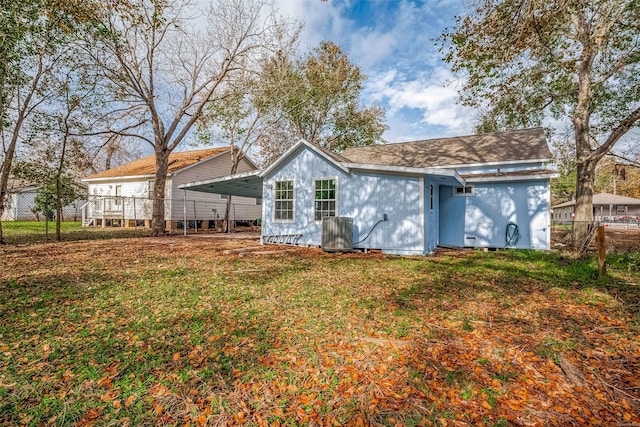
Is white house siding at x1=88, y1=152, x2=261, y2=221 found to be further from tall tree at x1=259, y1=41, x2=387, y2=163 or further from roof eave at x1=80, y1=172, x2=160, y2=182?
tall tree at x1=259, y1=41, x2=387, y2=163

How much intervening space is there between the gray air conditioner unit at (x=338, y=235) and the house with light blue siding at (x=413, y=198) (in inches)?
11.9

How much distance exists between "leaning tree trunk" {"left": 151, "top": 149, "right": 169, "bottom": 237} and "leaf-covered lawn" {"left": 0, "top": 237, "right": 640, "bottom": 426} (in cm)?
858

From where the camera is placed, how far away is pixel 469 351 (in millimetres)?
3305

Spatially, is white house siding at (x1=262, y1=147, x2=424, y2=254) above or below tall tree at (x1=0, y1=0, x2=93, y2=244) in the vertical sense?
below

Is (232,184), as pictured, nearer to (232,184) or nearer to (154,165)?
(232,184)

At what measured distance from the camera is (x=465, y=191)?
39.6ft

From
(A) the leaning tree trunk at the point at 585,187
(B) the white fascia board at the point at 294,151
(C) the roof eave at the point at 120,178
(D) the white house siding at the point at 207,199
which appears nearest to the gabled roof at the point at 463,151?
(A) the leaning tree trunk at the point at 585,187

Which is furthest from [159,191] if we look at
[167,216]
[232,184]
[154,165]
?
Answer: [154,165]

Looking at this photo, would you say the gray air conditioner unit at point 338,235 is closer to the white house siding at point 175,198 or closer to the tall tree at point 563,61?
the tall tree at point 563,61

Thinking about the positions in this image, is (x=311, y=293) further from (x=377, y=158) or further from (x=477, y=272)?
(x=377, y=158)

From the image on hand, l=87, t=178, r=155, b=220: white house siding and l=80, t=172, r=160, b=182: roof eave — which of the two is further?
l=87, t=178, r=155, b=220: white house siding

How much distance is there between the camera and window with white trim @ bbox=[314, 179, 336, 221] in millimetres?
10805

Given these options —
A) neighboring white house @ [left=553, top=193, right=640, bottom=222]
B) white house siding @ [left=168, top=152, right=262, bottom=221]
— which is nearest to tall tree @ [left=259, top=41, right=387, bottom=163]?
white house siding @ [left=168, top=152, right=262, bottom=221]

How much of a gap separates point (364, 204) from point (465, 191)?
473 cm
